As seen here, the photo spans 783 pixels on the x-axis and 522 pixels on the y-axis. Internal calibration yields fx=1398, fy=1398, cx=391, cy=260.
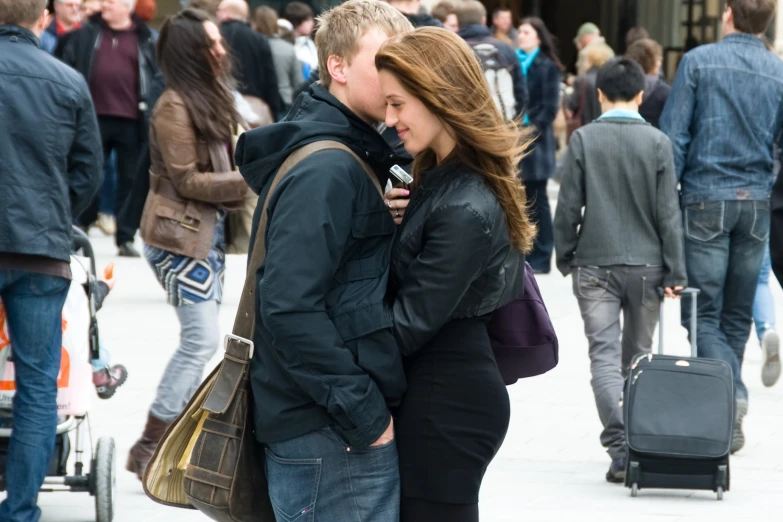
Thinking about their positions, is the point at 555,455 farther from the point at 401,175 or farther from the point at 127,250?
the point at 127,250

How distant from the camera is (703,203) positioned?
612 cm

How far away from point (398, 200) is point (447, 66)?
0.32m

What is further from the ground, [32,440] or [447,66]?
[447,66]

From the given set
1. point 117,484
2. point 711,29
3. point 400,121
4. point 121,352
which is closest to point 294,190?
point 400,121

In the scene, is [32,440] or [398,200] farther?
[32,440]

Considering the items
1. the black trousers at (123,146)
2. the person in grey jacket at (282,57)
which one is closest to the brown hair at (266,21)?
the person in grey jacket at (282,57)

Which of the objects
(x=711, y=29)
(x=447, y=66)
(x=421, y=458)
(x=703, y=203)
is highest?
(x=447, y=66)

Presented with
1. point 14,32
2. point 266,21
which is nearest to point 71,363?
point 14,32

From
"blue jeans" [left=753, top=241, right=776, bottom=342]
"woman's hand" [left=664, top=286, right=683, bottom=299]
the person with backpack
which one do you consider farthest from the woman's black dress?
the person with backpack

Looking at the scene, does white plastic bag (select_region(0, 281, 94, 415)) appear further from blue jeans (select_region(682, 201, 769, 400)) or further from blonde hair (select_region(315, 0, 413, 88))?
blue jeans (select_region(682, 201, 769, 400))

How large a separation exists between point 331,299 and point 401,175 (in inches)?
12.6

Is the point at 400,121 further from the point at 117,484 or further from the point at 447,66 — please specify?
the point at 117,484

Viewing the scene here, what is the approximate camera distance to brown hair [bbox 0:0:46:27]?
4.43m

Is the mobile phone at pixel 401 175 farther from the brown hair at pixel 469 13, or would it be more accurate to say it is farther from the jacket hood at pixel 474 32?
the brown hair at pixel 469 13
